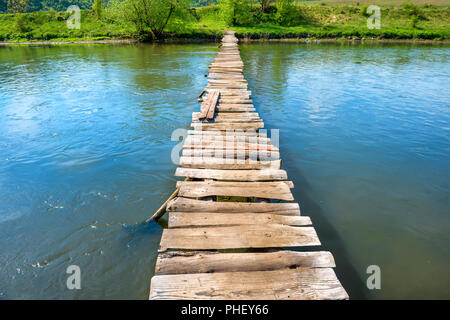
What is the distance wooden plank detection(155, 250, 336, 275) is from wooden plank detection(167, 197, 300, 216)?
0.91 metres

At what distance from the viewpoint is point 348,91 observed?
45.6ft

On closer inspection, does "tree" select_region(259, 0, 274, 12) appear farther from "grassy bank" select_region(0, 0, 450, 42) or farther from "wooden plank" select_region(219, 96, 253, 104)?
"wooden plank" select_region(219, 96, 253, 104)

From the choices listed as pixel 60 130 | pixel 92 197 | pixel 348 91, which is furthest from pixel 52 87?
pixel 348 91

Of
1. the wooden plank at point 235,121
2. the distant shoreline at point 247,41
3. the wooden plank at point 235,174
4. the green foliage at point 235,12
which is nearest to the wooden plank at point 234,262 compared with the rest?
the wooden plank at point 235,174

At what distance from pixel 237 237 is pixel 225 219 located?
0.42 meters

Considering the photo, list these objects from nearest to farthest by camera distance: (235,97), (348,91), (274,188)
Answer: (274,188) < (235,97) < (348,91)

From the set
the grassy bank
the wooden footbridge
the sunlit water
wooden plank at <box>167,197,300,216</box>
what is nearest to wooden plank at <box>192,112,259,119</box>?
the sunlit water

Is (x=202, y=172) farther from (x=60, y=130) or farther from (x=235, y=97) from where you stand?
(x=60, y=130)

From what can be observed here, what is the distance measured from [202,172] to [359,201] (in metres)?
3.38

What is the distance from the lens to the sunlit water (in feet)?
13.6

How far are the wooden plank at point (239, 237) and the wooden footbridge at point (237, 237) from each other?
0.04 feet

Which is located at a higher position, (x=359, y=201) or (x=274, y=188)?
(x=274, y=188)

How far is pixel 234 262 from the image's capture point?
3.31 m

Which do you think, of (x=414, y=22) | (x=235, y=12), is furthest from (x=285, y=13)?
(x=414, y=22)
